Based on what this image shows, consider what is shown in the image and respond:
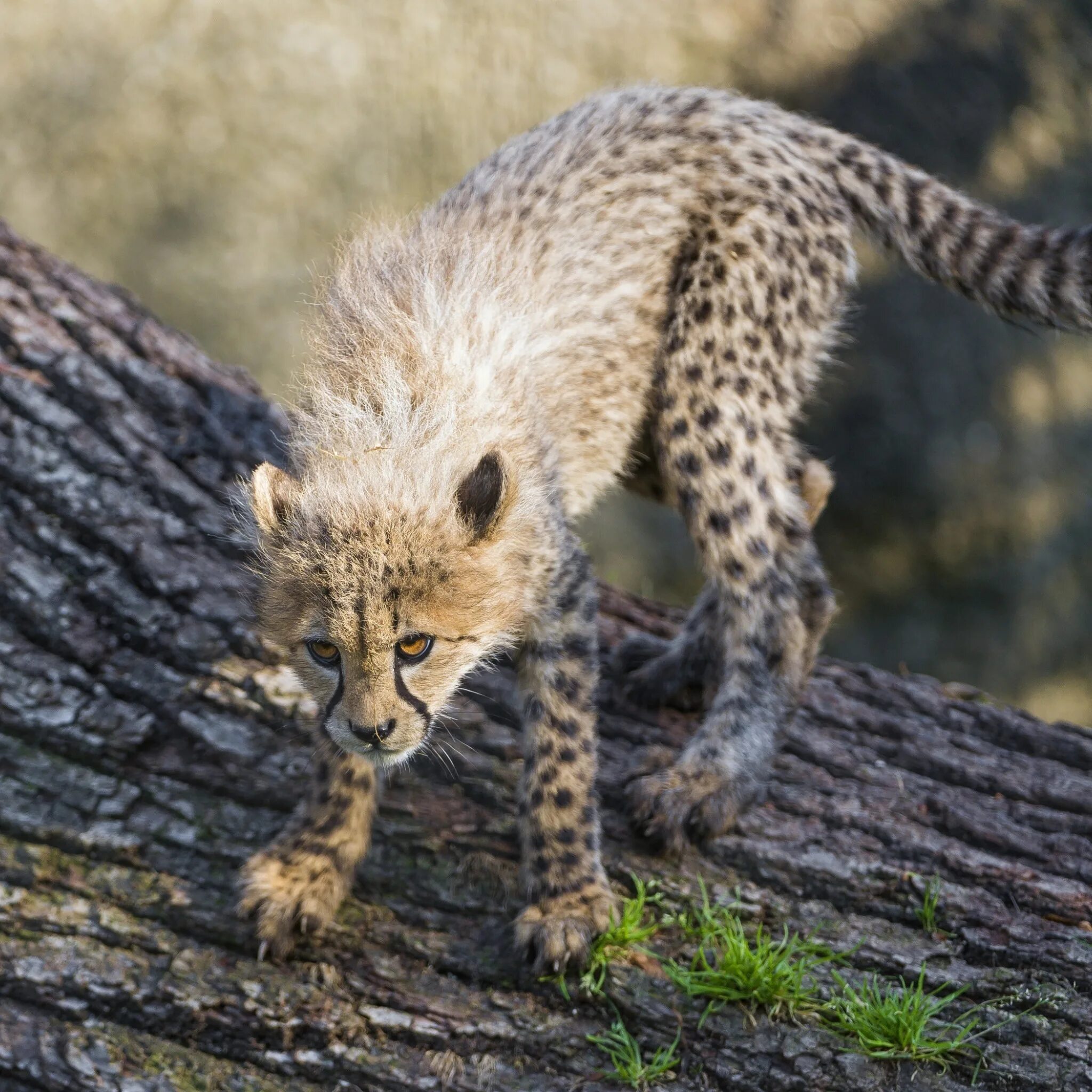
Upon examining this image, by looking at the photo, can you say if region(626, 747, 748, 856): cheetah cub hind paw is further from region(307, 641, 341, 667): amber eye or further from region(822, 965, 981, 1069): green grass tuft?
region(307, 641, 341, 667): amber eye

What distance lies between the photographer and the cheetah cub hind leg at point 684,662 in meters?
3.77

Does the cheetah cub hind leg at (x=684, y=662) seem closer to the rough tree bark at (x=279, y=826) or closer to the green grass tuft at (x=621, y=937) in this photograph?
the rough tree bark at (x=279, y=826)

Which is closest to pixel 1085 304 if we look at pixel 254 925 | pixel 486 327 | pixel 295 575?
pixel 486 327

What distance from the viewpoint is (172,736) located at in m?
3.27

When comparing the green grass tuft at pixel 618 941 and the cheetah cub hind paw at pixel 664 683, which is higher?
the cheetah cub hind paw at pixel 664 683

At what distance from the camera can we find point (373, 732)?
101 inches

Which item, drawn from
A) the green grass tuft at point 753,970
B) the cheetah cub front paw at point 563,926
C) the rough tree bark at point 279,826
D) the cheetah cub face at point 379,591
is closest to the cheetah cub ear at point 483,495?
the cheetah cub face at point 379,591

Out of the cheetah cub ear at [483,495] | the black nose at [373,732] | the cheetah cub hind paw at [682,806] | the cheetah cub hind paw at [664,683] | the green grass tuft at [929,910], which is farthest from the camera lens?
the cheetah cub hind paw at [664,683]

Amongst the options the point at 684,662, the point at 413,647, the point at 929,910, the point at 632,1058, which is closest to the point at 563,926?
the point at 632,1058

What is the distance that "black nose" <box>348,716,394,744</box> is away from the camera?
2574 mm

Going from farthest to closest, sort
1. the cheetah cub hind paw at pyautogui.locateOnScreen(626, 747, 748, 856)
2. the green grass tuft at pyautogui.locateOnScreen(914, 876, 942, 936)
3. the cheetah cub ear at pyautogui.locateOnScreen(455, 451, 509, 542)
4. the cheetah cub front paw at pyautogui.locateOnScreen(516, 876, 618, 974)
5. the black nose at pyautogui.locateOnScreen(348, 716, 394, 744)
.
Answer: the cheetah cub hind paw at pyautogui.locateOnScreen(626, 747, 748, 856)
the green grass tuft at pyautogui.locateOnScreen(914, 876, 942, 936)
the cheetah cub front paw at pyautogui.locateOnScreen(516, 876, 618, 974)
the cheetah cub ear at pyautogui.locateOnScreen(455, 451, 509, 542)
the black nose at pyautogui.locateOnScreen(348, 716, 394, 744)

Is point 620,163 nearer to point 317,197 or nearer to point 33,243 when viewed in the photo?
point 33,243

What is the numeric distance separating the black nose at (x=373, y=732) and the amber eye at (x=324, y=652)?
0.17 meters

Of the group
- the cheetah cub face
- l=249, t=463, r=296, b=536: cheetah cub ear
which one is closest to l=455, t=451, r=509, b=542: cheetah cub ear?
the cheetah cub face
